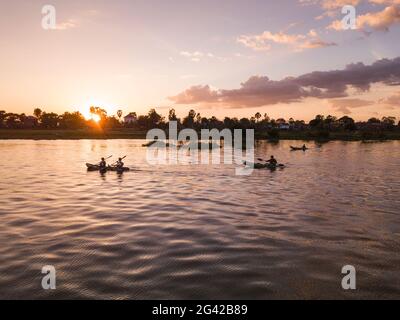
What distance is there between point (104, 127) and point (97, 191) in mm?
161129

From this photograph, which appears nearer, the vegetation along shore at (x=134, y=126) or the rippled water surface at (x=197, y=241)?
the rippled water surface at (x=197, y=241)

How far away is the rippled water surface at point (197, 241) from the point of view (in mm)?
9703

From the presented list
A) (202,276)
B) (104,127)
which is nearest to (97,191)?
(202,276)

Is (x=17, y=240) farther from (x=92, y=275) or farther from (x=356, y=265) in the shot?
(x=356, y=265)

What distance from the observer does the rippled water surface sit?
9703 millimetres

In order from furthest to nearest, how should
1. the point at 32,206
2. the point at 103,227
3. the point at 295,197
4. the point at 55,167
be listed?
the point at 55,167 < the point at 295,197 < the point at 32,206 < the point at 103,227

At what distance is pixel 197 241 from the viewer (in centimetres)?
1359

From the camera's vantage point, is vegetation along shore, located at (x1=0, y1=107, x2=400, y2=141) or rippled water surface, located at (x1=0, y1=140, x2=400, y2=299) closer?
rippled water surface, located at (x1=0, y1=140, x2=400, y2=299)

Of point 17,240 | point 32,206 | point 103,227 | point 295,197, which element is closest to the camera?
point 17,240

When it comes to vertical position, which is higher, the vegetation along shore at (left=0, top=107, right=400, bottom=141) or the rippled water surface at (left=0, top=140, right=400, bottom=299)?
the vegetation along shore at (left=0, top=107, right=400, bottom=141)

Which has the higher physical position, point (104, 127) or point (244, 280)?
point (104, 127)

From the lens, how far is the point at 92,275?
33.7 feet

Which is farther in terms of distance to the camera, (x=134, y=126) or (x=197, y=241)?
(x=134, y=126)

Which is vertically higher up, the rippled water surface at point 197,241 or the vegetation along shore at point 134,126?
the vegetation along shore at point 134,126
